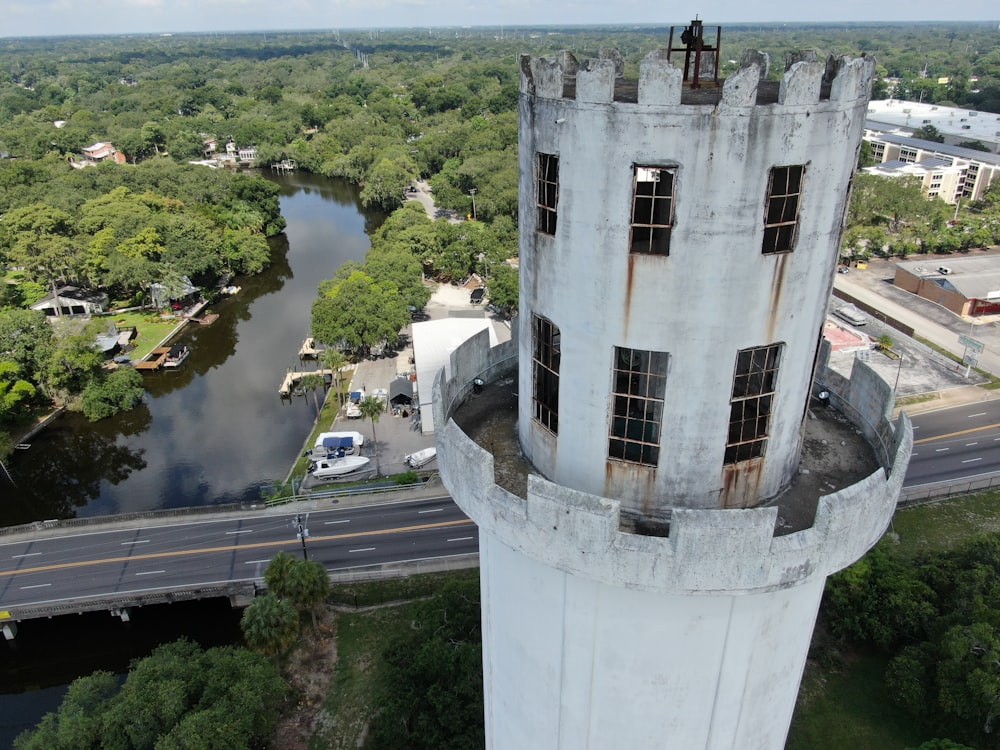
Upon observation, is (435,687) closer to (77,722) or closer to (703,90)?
(77,722)

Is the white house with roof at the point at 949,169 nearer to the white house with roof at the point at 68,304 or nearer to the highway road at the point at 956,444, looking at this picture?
the highway road at the point at 956,444

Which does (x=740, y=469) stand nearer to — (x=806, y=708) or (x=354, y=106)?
(x=806, y=708)

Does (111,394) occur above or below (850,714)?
above

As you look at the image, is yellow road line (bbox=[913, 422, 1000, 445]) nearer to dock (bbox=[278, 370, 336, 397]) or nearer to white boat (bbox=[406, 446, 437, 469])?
white boat (bbox=[406, 446, 437, 469])

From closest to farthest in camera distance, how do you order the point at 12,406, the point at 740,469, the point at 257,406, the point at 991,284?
the point at 740,469 < the point at 12,406 < the point at 257,406 < the point at 991,284

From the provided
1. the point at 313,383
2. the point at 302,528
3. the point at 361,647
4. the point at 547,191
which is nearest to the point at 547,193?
the point at 547,191

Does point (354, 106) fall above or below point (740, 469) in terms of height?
below

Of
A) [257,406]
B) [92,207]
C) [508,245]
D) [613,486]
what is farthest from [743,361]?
[92,207]

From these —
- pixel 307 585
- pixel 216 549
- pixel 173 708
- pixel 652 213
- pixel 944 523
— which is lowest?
pixel 944 523
